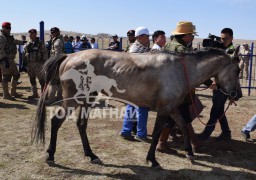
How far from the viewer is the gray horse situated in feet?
15.3

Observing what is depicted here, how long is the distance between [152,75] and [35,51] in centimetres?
538

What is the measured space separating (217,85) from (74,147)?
2654 millimetres

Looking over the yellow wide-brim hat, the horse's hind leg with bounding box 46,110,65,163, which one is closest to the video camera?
the yellow wide-brim hat

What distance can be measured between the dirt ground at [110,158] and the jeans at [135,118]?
0.22 m

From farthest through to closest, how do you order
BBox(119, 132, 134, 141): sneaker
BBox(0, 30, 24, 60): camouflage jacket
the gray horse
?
BBox(0, 30, 24, 60): camouflage jacket < BBox(119, 132, 134, 141): sneaker < the gray horse

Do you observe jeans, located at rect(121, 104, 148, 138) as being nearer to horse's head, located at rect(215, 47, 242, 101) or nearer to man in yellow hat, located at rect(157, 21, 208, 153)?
man in yellow hat, located at rect(157, 21, 208, 153)

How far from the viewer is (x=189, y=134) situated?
556 cm

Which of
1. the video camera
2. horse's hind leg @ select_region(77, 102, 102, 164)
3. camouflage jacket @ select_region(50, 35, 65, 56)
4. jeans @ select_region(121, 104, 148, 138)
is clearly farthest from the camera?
camouflage jacket @ select_region(50, 35, 65, 56)

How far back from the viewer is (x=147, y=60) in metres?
4.76

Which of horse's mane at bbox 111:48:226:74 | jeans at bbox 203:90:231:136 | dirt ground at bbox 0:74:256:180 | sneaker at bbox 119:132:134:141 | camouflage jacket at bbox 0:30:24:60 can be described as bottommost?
dirt ground at bbox 0:74:256:180

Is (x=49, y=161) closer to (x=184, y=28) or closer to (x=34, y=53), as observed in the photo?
(x=184, y=28)

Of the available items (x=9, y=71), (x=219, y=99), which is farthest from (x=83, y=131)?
(x=9, y=71)

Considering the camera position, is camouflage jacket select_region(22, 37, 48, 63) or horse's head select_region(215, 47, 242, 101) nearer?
horse's head select_region(215, 47, 242, 101)

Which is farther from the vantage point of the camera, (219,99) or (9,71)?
(9,71)
